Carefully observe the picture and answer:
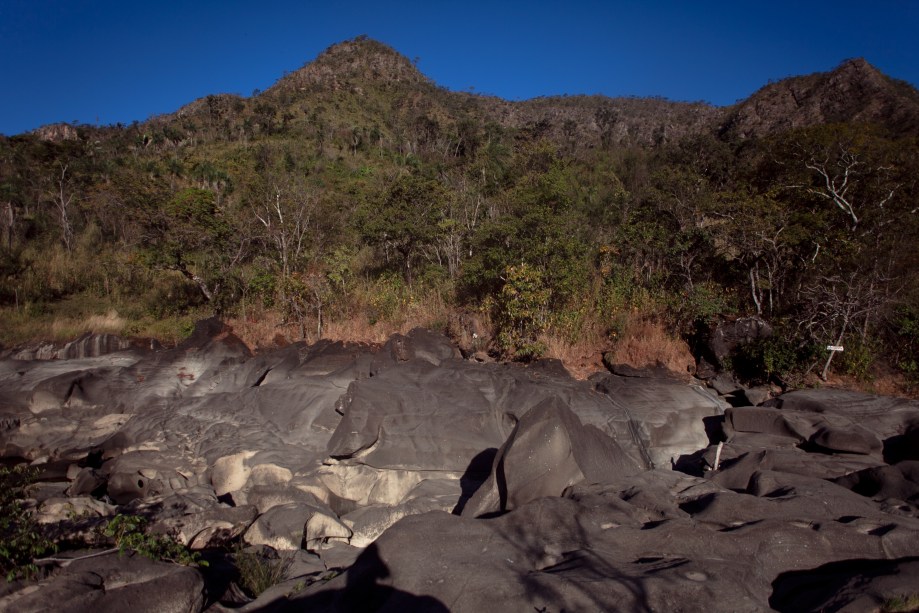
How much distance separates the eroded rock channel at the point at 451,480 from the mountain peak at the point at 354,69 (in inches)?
2189

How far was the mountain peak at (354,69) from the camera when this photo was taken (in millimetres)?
62688

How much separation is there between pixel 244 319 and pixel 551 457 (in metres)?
9.06

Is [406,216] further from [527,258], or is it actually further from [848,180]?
[848,180]

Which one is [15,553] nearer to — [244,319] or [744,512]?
[744,512]

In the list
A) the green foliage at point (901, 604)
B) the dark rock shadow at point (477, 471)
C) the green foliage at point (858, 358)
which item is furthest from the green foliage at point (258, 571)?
the green foliage at point (858, 358)

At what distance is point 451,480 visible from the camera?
24.5 ft

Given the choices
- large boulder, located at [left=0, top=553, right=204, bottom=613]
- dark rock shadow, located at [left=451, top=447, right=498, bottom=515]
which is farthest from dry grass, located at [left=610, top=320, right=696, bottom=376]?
large boulder, located at [left=0, top=553, right=204, bottom=613]

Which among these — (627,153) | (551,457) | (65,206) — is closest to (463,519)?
(551,457)

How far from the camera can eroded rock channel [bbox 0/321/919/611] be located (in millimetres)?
3902

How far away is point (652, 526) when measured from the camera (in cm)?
477

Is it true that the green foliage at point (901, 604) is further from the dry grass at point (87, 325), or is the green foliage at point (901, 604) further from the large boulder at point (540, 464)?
the dry grass at point (87, 325)

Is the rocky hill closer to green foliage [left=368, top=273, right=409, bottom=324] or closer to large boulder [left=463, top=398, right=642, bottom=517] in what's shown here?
green foliage [left=368, top=273, right=409, bottom=324]

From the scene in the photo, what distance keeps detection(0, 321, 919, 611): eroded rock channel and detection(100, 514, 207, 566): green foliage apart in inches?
11.8

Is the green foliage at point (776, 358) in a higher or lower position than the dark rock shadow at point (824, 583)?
higher
